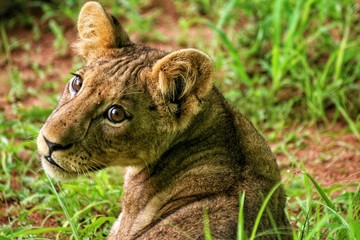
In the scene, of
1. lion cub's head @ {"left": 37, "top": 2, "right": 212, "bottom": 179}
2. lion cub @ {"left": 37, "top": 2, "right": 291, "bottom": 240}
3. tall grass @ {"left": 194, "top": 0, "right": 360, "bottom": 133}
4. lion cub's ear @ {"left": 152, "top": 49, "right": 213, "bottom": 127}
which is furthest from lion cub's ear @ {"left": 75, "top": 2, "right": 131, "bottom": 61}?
tall grass @ {"left": 194, "top": 0, "right": 360, "bottom": 133}

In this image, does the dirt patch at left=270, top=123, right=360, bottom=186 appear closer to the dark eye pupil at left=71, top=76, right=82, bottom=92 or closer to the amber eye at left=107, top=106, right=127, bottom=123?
the amber eye at left=107, top=106, right=127, bottom=123

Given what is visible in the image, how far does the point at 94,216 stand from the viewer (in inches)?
247

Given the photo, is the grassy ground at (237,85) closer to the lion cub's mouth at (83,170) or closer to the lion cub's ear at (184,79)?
the lion cub's mouth at (83,170)

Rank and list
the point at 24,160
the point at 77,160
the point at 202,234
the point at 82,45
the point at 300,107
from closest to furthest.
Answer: the point at 202,234 < the point at 77,160 < the point at 82,45 < the point at 24,160 < the point at 300,107

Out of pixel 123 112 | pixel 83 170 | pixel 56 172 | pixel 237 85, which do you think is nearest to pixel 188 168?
pixel 123 112

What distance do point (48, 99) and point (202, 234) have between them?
4.54m

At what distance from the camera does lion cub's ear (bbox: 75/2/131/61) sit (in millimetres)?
5613

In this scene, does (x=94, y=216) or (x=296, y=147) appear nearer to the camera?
(x=94, y=216)

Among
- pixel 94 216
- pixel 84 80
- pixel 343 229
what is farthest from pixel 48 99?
pixel 343 229

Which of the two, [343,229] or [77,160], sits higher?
[77,160]

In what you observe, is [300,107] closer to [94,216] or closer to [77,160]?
[94,216]

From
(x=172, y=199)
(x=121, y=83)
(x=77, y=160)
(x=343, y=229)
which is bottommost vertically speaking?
(x=343, y=229)

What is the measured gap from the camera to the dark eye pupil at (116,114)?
507 centimetres

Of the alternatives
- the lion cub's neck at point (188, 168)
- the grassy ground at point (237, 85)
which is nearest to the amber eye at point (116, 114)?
the lion cub's neck at point (188, 168)
